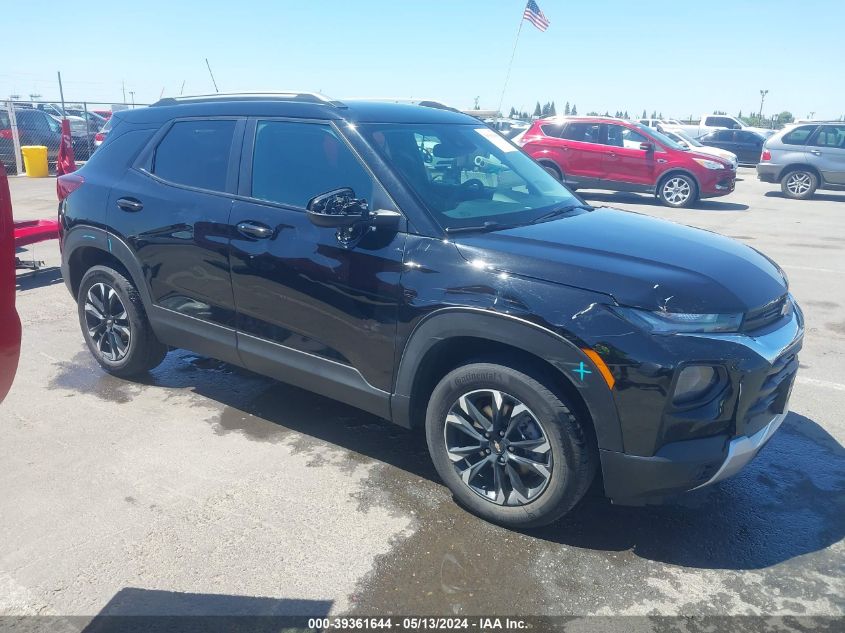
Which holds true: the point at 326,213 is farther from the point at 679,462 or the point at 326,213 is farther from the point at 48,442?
the point at 48,442

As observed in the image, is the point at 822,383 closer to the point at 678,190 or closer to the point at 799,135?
the point at 678,190

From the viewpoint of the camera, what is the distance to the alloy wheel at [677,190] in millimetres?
14382

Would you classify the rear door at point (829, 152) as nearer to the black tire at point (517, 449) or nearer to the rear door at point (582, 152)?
the rear door at point (582, 152)

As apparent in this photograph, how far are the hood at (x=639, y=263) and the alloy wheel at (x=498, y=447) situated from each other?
0.60 metres

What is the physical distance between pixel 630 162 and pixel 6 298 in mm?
13993

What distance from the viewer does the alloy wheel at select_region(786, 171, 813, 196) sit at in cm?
1667

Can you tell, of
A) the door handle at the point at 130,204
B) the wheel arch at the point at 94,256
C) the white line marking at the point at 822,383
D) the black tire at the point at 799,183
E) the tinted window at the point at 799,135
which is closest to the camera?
the door handle at the point at 130,204

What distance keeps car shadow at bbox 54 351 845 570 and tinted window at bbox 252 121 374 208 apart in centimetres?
139

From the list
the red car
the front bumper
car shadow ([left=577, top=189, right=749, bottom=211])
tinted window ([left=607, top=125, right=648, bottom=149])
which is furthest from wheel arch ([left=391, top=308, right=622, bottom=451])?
car shadow ([left=577, top=189, right=749, bottom=211])

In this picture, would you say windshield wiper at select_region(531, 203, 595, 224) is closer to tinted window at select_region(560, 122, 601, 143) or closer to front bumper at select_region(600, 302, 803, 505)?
front bumper at select_region(600, 302, 803, 505)

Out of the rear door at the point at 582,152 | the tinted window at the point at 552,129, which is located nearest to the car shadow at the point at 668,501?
the rear door at the point at 582,152

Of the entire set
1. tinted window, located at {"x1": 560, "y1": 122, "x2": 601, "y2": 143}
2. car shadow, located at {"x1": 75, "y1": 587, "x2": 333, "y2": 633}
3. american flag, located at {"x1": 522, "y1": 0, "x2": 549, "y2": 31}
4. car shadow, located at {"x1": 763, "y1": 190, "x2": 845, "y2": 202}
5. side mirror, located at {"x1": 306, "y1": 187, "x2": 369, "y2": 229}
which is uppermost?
american flag, located at {"x1": 522, "y1": 0, "x2": 549, "y2": 31}

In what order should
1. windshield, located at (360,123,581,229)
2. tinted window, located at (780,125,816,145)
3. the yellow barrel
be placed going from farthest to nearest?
the yellow barrel < tinted window, located at (780,125,816,145) < windshield, located at (360,123,581,229)

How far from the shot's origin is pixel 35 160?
58.1 ft
